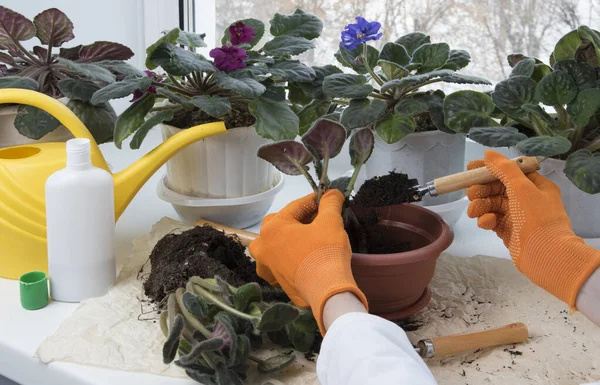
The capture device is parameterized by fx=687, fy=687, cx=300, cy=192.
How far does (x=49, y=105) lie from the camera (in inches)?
41.9

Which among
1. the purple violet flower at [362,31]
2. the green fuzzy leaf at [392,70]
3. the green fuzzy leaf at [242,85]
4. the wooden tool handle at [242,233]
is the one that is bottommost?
the wooden tool handle at [242,233]

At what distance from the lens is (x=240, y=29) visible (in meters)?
1.16

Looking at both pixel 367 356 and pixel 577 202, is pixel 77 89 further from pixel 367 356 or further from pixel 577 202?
pixel 577 202

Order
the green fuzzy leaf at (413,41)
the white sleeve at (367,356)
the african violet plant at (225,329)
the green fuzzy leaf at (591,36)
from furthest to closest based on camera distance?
the green fuzzy leaf at (413,41) < the green fuzzy leaf at (591,36) < the african violet plant at (225,329) < the white sleeve at (367,356)

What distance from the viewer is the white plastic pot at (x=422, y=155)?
1127 millimetres

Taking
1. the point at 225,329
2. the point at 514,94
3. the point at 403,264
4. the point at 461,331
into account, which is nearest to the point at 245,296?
the point at 225,329

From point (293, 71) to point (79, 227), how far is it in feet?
1.41

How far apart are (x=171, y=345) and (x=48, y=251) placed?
330mm

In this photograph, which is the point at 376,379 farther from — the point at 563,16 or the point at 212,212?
the point at 563,16

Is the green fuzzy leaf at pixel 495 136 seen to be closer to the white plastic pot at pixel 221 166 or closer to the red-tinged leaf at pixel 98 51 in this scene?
the white plastic pot at pixel 221 166

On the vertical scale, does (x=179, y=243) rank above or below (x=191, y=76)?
below

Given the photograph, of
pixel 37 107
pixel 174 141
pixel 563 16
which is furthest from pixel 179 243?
pixel 563 16

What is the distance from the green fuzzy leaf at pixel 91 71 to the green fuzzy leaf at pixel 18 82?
77 mm

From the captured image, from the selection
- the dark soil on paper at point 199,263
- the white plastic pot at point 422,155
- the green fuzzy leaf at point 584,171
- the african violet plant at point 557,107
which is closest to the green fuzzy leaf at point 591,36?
the african violet plant at point 557,107
